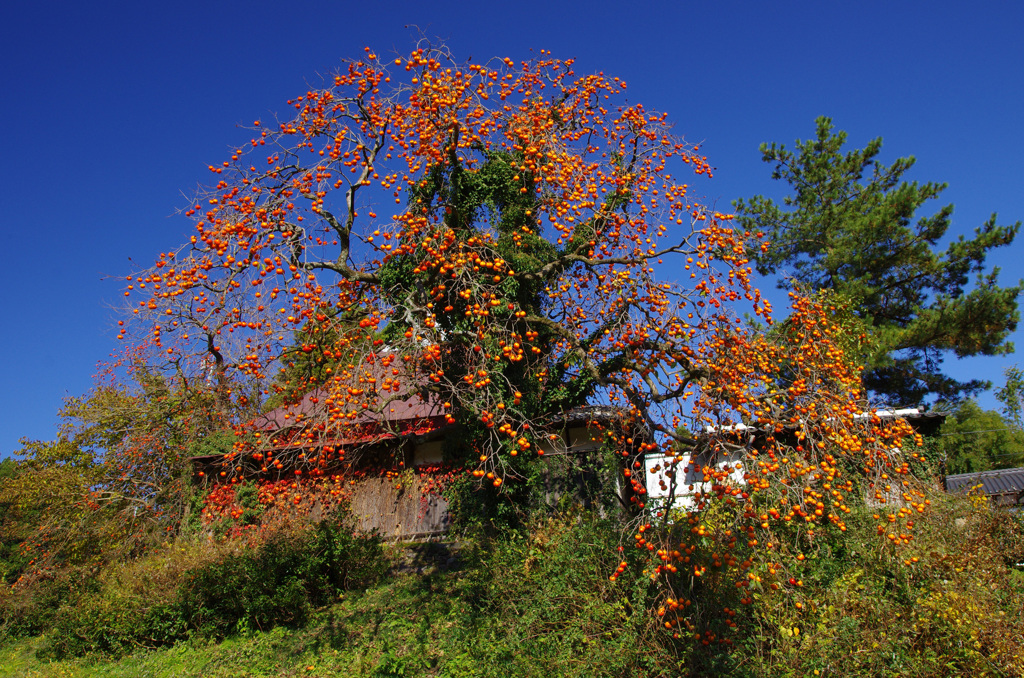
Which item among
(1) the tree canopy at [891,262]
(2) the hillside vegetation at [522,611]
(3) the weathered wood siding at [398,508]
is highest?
(1) the tree canopy at [891,262]

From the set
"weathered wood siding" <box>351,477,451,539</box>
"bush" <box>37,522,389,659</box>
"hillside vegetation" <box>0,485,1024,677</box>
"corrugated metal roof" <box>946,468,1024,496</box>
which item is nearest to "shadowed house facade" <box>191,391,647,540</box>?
"weathered wood siding" <box>351,477,451,539</box>

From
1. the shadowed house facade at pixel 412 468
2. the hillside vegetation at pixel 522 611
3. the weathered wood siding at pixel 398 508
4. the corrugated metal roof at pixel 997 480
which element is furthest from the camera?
the corrugated metal roof at pixel 997 480

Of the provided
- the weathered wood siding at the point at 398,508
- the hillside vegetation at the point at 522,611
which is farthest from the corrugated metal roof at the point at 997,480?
the weathered wood siding at the point at 398,508

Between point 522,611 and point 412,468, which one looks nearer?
point 522,611

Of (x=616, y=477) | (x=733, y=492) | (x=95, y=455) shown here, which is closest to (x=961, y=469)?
(x=616, y=477)

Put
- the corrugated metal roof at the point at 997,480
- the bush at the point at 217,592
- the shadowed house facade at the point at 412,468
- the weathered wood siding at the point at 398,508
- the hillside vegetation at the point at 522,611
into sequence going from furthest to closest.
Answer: the corrugated metal roof at the point at 997,480 < the weathered wood siding at the point at 398,508 < the shadowed house facade at the point at 412,468 < the bush at the point at 217,592 < the hillside vegetation at the point at 522,611

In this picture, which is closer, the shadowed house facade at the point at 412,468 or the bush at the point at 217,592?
the bush at the point at 217,592

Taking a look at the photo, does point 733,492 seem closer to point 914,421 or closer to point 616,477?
point 616,477

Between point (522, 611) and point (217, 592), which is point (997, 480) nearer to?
point (522, 611)

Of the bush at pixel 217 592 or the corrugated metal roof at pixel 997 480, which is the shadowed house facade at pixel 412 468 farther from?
the corrugated metal roof at pixel 997 480

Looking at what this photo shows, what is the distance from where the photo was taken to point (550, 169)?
967 cm

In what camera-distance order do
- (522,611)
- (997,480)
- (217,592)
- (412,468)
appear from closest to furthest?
(522,611) < (217,592) < (412,468) < (997,480)

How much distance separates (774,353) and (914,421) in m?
6.64

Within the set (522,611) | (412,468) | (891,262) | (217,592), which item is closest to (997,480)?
(891,262)
